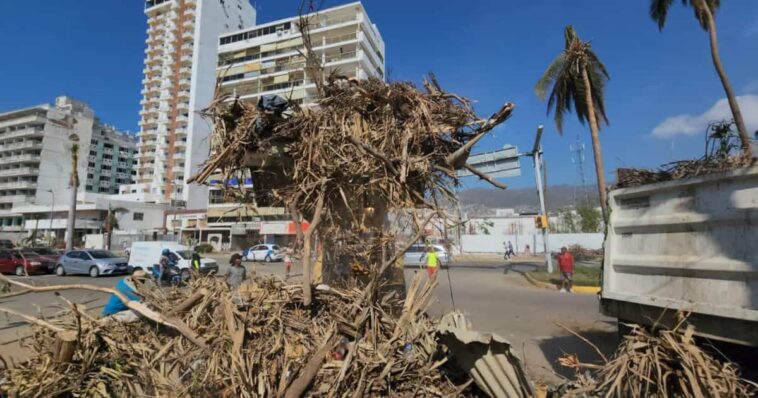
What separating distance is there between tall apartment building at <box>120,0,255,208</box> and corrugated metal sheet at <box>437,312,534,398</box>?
226 feet

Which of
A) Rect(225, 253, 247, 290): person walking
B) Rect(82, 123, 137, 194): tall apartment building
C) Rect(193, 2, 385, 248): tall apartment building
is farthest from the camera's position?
Rect(82, 123, 137, 194): tall apartment building

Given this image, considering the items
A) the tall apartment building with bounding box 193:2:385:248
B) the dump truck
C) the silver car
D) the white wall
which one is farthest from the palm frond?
the white wall

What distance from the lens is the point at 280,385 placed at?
11.4 ft

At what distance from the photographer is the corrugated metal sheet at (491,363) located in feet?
10.1

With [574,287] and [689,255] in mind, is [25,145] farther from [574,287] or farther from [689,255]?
[689,255]

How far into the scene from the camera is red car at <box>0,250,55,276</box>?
21.0 meters

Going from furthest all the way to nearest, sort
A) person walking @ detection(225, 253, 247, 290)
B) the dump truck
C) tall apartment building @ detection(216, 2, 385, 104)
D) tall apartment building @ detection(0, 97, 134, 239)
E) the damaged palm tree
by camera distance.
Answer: tall apartment building @ detection(0, 97, 134, 239), tall apartment building @ detection(216, 2, 385, 104), person walking @ detection(225, 253, 247, 290), the damaged palm tree, the dump truck

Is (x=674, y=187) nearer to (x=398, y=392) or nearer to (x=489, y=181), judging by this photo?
(x=489, y=181)

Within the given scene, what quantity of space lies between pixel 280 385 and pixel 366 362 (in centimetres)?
86

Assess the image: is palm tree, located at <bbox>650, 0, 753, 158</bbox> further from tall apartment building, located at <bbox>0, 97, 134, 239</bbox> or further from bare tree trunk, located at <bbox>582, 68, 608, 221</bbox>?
tall apartment building, located at <bbox>0, 97, 134, 239</bbox>

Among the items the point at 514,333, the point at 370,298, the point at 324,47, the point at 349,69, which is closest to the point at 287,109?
the point at 370,298

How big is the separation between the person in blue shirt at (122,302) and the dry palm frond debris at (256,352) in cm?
11

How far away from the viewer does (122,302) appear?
15.8ft

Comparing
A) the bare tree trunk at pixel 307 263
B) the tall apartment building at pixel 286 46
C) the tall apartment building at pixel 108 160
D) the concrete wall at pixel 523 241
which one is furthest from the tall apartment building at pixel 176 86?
the bare tree trunk at pixel 307 263
